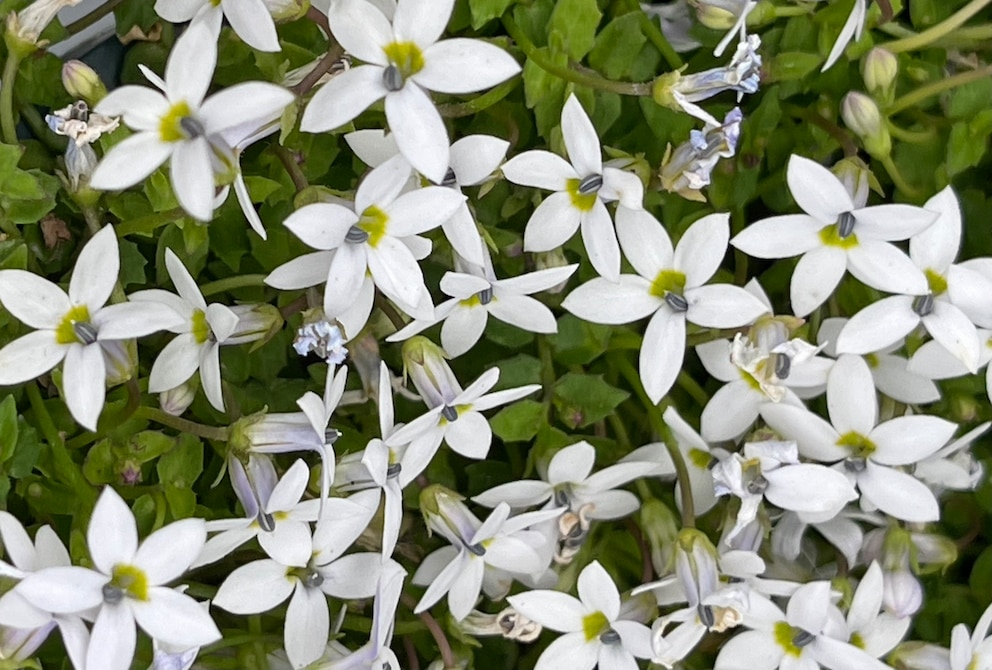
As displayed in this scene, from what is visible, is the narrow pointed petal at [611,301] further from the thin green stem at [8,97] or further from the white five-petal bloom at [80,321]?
the thin green stem at [8,97]

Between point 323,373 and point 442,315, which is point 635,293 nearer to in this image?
point 442,315

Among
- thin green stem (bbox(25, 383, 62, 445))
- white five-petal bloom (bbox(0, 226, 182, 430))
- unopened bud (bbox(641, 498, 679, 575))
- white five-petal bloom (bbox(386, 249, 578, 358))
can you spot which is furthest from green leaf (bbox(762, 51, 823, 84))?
thin green stem (bbox(25, 383, 62, 445))

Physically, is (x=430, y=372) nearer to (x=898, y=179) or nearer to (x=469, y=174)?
(x=469, y=174)

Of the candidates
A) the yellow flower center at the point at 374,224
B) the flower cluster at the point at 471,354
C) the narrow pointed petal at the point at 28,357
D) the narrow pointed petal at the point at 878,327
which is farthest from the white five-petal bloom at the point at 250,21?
the narrow pointed petal at the point at 878,327

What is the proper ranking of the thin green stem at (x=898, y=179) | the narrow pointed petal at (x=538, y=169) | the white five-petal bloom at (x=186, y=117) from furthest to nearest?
the thin green stem at (x=898, y=179)
the narrow pointed petal at (x=538, y=169)
the white five-petal bloom at (x=186, y=117)

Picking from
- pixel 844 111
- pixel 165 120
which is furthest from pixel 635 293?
pixel 165 120

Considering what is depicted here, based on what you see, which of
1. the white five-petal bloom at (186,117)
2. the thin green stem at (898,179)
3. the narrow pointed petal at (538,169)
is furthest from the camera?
the thin green stem at (898,179)
